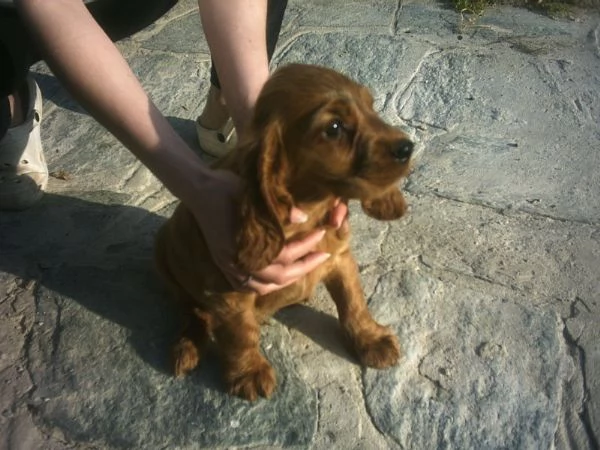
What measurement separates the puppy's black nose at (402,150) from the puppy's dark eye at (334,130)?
157 mm

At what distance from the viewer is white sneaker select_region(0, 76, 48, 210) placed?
3146 millimetres

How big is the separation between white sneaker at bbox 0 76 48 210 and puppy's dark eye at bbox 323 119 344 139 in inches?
68.9

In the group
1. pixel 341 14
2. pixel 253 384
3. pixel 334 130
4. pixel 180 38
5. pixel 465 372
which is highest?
pixel 334 130

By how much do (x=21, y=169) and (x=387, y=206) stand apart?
1.77m

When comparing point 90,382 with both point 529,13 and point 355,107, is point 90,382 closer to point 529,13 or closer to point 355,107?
point 355,107

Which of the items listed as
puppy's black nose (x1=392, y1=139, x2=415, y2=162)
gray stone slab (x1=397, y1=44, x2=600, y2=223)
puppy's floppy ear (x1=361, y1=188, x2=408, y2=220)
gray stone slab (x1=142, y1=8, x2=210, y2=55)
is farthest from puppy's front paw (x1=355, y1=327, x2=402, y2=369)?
gray stone slab (x1=142, y1=8, x2=210, y2=55)

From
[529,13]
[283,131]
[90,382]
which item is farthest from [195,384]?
[529,13]

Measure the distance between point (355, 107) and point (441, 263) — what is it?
3.41 ft

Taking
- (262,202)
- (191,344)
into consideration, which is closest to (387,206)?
(262,202)

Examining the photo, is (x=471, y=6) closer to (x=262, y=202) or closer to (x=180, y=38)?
(x=180, y=38)

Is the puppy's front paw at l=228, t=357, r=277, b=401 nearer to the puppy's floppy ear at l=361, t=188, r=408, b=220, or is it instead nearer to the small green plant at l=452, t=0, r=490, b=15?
the puppy's floppy ear at l=361, t=188, r=408, b=220

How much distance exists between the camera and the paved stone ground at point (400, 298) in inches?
90.9

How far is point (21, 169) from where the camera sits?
3.17 meters

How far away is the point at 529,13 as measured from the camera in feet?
15.2
